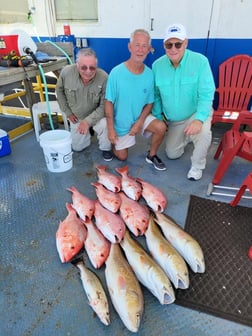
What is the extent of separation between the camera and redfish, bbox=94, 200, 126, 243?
5.11 ft

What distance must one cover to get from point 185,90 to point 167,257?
1.46 metres

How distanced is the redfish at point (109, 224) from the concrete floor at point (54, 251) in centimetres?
23

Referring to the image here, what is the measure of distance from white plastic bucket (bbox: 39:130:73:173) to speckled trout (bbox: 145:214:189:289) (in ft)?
3.80

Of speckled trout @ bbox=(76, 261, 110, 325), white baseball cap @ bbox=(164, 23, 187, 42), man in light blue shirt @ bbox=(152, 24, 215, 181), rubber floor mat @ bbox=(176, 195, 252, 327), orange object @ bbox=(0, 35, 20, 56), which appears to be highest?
white baseball cap @ bbox=(164, 23, 187, 42)

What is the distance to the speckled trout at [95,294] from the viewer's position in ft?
3.91

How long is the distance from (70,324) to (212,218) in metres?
1.20

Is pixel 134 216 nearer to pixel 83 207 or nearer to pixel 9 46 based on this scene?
pixel 83 207

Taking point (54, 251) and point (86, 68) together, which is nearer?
point (54, 251)

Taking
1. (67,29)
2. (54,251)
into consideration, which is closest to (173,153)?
(54,251)

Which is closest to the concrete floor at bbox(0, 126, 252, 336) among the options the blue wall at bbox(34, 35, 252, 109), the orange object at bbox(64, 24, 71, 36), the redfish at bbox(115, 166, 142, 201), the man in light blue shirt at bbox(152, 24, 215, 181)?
the redfish at bbox(115, 166, 142, 201)

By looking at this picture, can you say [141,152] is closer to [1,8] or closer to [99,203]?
[99,203]

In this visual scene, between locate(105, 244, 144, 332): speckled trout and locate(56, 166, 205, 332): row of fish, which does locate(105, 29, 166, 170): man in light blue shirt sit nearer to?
locate(56, 166, 205, 332): row of fish

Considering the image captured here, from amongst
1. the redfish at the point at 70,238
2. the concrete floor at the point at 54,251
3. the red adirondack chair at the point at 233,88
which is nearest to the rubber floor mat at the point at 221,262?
the concrete floor at the point at 54,251

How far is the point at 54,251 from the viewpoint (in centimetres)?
160
